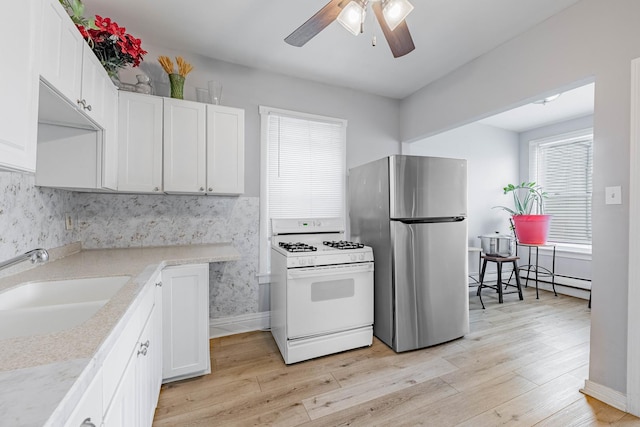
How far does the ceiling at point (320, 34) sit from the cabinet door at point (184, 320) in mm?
1882

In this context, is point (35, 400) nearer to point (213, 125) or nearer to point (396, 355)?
point (213, 125)

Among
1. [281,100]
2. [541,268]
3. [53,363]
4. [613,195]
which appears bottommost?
[541,268]

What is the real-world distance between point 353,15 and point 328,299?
1.97 meters

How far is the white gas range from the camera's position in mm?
2146

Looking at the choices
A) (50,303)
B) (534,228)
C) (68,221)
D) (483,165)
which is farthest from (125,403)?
(483,165)

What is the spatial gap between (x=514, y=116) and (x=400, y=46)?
3.23 m

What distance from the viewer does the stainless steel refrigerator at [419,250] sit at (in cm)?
234

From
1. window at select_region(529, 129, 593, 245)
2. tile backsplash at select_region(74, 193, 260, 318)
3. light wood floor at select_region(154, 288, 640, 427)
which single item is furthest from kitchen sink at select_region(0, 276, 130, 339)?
window at select_region(529, 129, 593, 245)

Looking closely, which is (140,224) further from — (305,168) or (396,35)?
(396,35)

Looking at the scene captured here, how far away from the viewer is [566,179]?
13.5ft

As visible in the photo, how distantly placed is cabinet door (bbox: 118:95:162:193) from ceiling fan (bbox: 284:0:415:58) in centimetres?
123

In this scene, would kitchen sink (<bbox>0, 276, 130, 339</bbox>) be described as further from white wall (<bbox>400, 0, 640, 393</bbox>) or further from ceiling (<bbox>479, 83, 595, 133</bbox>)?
ceiling (<bbox>479, 83, 595, 133</bbox>)

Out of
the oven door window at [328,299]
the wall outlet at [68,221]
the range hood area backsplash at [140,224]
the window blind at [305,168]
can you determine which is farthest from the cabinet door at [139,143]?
the oven door window at [328,299]

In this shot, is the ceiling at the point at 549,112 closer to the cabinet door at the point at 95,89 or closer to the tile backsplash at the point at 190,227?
the tile backsplash at the point at 190,227
